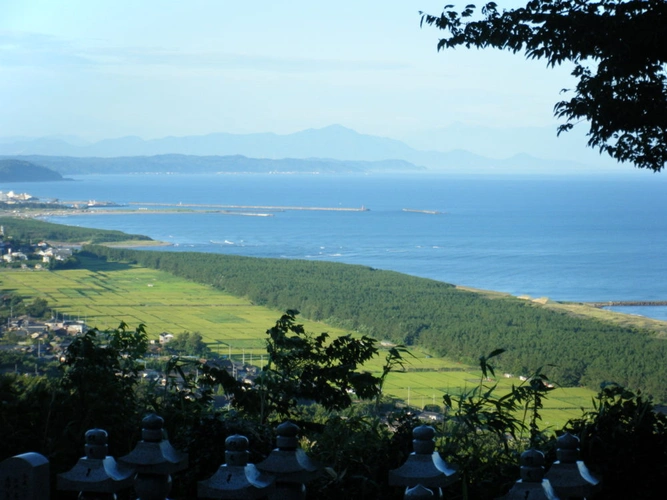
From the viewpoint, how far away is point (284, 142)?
165 meters

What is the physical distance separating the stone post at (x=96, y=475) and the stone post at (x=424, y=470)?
17.2 inches

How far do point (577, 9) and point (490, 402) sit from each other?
2646 mm

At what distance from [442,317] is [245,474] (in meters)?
16.8

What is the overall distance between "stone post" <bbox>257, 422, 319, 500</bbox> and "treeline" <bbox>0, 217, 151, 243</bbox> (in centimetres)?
2924

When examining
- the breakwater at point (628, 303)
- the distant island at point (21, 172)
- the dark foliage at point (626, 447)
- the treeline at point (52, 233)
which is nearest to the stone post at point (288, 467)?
the dark foliage at point (626, 447)

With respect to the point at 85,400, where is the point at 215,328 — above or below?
below

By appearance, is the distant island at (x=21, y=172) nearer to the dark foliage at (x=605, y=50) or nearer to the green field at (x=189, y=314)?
the green field at (x=189, y=314)

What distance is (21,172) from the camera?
70125 mm

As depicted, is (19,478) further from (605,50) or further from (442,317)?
(442,317)

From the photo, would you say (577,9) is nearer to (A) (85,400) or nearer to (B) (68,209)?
(A) (85,400)

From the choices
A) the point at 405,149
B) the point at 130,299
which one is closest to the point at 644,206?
the point at 130,299

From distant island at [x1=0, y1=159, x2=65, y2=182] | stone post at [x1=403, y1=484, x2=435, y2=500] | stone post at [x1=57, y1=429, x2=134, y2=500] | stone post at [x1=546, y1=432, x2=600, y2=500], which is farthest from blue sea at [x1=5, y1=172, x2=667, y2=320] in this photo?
stone post at [x1=57, y1=429, x2=134, y2=500]

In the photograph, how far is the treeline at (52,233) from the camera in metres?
31.3

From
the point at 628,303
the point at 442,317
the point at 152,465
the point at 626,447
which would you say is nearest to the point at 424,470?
the point at 152,465
